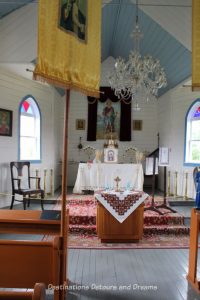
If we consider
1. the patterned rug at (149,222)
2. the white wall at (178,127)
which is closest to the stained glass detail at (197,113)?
the white wall at (178,127)

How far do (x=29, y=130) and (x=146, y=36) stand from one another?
158 inches

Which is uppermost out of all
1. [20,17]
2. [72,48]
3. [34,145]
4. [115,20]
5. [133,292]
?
[115,20]

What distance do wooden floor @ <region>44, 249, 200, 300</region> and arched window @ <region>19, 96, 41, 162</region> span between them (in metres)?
4.39

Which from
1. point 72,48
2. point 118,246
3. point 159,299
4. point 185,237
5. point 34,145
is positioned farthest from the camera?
point 34,145

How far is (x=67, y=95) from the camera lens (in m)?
2.83

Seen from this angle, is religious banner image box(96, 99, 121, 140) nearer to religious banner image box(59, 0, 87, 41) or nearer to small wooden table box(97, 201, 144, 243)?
small wooden table box(97, 201, 144, 243)

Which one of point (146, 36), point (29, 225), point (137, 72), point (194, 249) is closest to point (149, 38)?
point (146, 36)

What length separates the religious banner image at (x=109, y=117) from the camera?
35.2 feet

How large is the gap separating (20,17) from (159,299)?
20.3 feet

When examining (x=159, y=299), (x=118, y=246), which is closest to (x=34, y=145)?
(x=118, y=246)

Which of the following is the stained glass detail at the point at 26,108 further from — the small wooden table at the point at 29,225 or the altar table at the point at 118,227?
the small wooden table at the point at 29,225

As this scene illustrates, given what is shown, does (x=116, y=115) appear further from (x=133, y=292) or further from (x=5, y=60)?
(x=133, y=292)

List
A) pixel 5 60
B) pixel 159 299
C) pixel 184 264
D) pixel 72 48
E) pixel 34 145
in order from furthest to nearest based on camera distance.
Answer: pixel 34 145 < pixel 5 60 < pixel 184 264 < pixel 159 299 < pixel 72 48

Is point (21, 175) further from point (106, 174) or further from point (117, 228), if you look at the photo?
point (117, 228)
